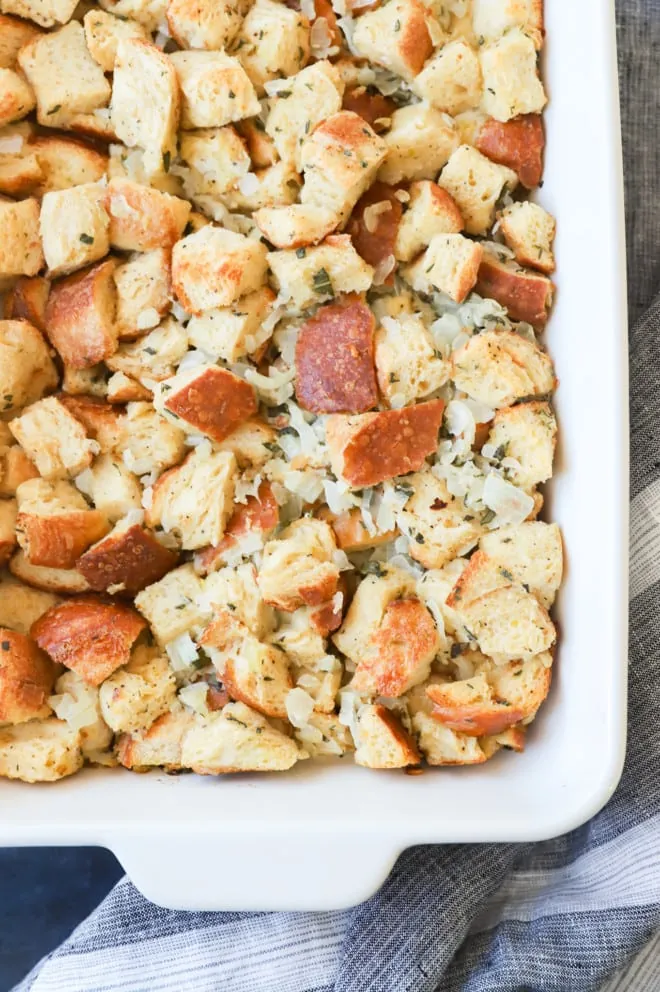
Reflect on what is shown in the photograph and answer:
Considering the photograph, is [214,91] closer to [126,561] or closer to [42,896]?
[126,561]

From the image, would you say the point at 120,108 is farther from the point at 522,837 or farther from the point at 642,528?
the point at 522,837

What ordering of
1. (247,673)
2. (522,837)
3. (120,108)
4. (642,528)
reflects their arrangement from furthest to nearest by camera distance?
(642,528), (120,108), (247,673), (522,837)

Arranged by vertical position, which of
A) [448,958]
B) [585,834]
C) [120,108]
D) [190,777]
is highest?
[120,108]

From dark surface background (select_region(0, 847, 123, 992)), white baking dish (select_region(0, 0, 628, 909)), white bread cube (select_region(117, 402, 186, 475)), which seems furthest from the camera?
dark surface background (select_region(0, 847, 123, 992))

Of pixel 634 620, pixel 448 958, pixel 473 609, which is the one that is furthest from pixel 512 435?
pixel 448 958

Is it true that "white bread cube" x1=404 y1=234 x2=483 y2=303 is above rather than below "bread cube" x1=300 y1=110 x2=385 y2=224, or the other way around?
below

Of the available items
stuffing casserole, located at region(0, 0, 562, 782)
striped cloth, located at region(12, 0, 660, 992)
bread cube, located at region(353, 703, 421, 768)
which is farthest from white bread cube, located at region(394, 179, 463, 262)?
bread cube, located at region(353, 703, 421, 768)

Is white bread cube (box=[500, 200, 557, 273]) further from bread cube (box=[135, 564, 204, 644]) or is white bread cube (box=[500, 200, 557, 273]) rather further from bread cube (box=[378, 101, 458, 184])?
bread cube (box=[135, 564, 204, 644])
